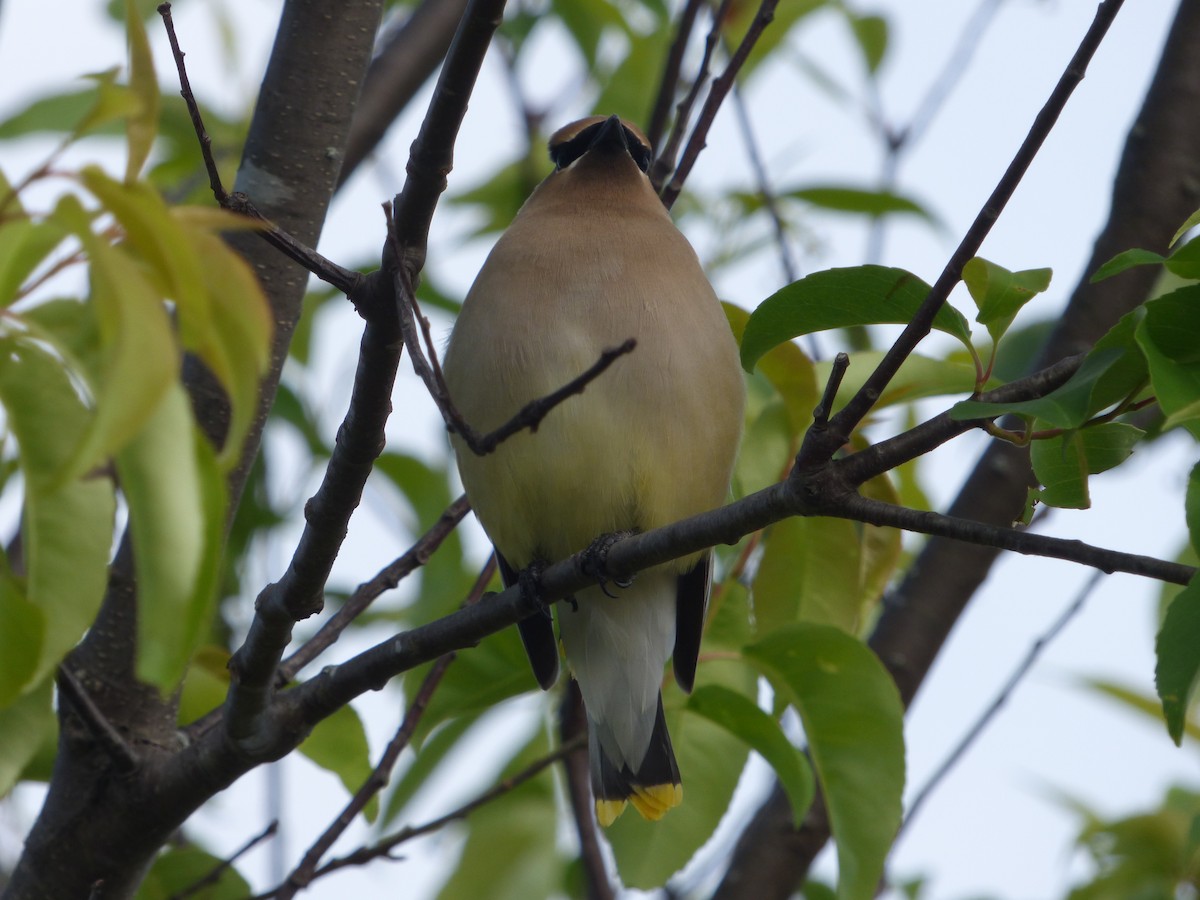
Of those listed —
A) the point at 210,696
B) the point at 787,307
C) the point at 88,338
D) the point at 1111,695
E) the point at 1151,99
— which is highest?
the point at 1151,99

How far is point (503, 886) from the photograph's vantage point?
12.1ft

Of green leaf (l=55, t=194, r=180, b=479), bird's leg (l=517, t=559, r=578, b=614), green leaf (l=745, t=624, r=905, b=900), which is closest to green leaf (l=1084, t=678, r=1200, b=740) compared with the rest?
green leaf (l=745, t=624, r=905, b=900)

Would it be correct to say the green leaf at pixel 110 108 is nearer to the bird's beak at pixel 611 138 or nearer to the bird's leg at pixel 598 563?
the bird's leg at pixel 598 563

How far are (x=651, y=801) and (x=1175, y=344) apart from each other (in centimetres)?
177

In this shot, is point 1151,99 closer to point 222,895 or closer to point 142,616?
point 222,895

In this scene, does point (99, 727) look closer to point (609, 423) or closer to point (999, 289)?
point (609, 423)

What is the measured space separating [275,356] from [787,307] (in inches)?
44.0

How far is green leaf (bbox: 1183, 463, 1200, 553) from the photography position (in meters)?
1.55

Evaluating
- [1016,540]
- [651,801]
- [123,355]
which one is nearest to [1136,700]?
[651,801]

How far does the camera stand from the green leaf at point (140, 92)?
4.35ft

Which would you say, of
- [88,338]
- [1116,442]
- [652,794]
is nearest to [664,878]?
[652,794]

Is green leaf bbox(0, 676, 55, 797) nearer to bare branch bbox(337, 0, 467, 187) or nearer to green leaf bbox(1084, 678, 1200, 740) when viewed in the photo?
bare branch bbox(337, 0, 467, 187)

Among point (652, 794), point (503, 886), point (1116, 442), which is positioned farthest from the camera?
point (503, 886)

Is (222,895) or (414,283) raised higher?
(414,283)
